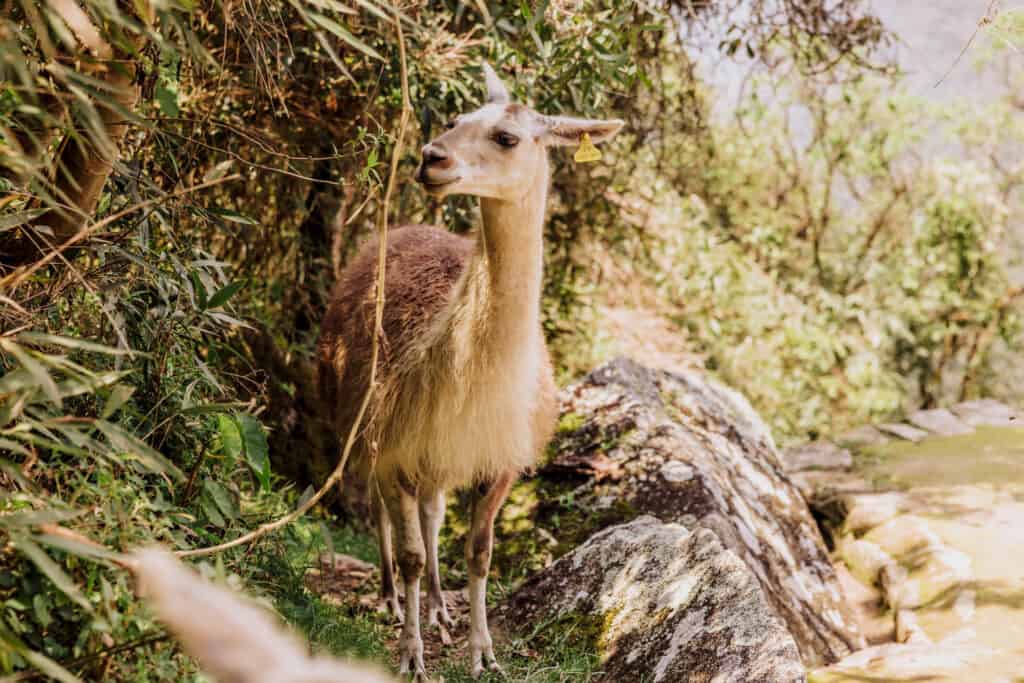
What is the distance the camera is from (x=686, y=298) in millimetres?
11219

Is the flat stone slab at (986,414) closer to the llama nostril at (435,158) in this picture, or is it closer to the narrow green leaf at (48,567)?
the llama nostril at (435,158)

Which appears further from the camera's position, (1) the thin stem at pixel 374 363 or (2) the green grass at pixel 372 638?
(2) the green grass at pixel 372 638

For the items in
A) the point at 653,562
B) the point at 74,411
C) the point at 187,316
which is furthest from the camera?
the point at 653,562

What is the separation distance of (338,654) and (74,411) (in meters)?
1.38

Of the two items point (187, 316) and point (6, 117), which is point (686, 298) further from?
point (6, 117)

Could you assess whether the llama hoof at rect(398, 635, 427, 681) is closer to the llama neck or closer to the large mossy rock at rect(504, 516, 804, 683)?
the large mossy rock at rect(504, 516, 804, 683)

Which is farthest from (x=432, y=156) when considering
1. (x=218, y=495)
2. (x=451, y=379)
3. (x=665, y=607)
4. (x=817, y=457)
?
(x=817, y=457)

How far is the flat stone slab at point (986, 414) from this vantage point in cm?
918

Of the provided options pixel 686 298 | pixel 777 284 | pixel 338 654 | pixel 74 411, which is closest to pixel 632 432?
pixel 338 654

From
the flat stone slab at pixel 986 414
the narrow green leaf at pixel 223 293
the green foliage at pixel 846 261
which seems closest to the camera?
the narrow green leaf at pixel 223 293

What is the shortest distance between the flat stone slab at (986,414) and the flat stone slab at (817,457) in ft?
4.72

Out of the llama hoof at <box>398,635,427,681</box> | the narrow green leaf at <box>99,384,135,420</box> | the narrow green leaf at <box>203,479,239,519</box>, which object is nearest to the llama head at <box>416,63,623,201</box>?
the narrow green leaf at <box>203,479,239,519</box>

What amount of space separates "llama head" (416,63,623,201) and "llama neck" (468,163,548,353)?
7 cm

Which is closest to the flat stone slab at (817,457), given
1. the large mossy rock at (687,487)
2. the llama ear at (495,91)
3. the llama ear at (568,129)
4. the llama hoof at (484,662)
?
the large mossy rock at (687,487)
